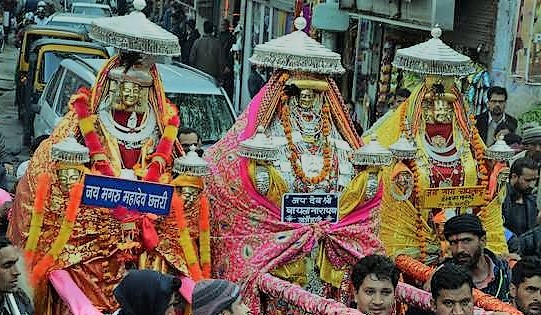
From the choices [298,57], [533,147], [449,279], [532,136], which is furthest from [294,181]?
[532,136]

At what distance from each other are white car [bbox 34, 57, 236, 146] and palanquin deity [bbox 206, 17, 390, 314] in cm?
418

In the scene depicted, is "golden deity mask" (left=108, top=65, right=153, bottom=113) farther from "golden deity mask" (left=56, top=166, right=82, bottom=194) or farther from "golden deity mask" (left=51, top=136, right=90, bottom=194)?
"golden deity mask" (left=56, top=166, right=82, bottom=194)

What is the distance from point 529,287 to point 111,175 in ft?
7.46

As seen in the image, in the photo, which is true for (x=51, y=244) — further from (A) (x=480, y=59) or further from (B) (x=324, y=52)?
(A) (x=480, y=59)

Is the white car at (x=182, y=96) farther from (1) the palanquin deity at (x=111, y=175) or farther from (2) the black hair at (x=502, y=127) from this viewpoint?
(1) the palanquin deity at (x=111, y=175)

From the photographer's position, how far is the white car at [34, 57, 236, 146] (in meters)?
11.5

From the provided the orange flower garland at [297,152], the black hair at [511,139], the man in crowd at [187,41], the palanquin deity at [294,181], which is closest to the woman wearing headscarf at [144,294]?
the palanquin deity at [294,181]

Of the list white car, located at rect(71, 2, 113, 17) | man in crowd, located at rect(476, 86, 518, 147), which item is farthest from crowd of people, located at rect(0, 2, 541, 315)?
white car, located at rect(71, 2, 113, 17)

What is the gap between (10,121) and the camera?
62.4 ft

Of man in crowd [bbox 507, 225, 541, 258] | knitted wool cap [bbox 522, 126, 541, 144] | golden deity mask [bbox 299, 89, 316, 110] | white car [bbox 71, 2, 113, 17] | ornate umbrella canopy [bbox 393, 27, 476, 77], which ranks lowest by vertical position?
white car [bbox 71, 2, 113, 17]

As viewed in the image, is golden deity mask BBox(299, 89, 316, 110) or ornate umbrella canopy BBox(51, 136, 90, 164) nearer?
ornate umbrella canopy BBox(51, 136, 90, 164)

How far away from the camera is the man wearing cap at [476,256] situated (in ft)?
21.6

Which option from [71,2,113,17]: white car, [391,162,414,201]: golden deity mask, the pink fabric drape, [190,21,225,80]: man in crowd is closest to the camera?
the pink fabric drape

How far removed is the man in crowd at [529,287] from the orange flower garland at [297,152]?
49.0 inches
